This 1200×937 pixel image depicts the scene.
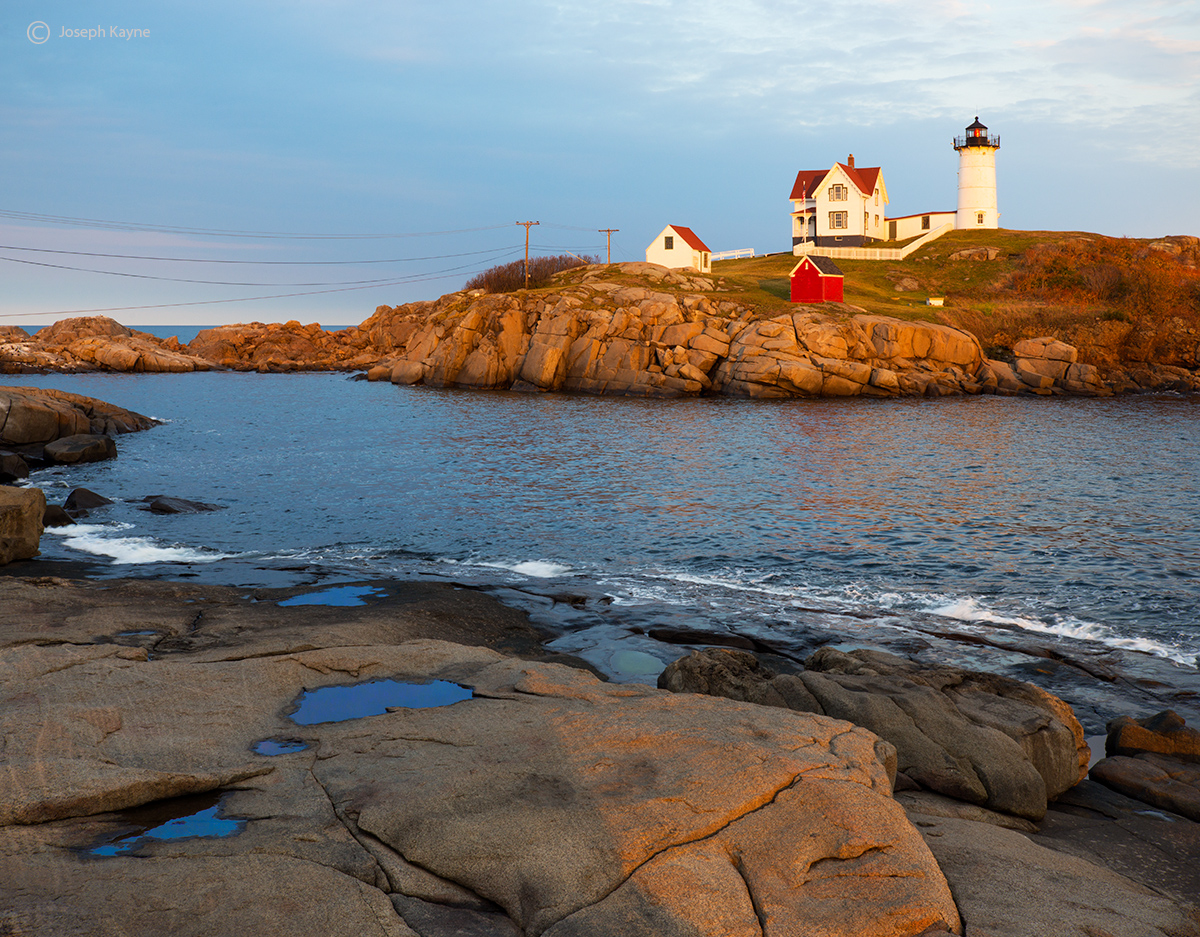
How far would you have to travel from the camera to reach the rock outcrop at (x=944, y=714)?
880 centimetres

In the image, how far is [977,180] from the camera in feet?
348

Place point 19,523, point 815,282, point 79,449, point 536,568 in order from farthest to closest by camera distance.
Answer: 1. point 815,282
2. point 79,449
3. point 536,568
4. point 19,523

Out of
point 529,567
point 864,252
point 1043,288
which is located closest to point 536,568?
point 529,567

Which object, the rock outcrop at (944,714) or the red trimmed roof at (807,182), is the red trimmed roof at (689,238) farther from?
the rock outcrop at (944,714)

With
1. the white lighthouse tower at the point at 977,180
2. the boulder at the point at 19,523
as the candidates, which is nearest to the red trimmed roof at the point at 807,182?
the white lighthouse tower at the point at 977,180

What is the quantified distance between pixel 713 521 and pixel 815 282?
58.1 m

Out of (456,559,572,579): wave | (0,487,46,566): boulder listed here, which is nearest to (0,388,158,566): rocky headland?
(0,487,46,566): boulder

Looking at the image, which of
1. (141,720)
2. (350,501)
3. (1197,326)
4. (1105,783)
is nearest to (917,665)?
(1105,783)

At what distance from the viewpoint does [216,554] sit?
2078cm

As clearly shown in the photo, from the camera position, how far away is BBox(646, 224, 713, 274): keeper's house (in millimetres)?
99938

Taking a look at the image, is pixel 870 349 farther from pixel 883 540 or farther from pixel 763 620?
pixel 763 620

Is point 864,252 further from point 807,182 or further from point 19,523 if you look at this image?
point 19,523

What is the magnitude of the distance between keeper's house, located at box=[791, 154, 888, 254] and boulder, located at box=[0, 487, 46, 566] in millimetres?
94786

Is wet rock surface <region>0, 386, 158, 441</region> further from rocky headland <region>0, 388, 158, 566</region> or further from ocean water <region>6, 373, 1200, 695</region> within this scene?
ocean water <region>6, 373, 1200, 695</region>
